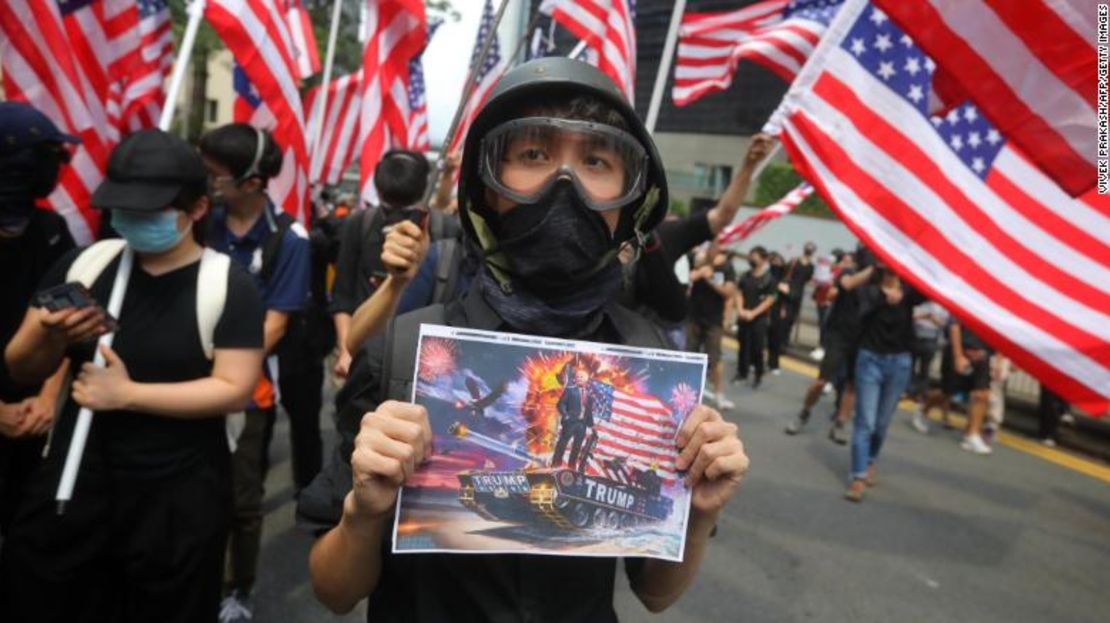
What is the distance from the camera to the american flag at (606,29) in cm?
485

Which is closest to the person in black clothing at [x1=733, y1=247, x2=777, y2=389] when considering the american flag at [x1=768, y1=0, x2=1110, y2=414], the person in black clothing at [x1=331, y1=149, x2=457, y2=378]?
the american flag at [x1=768, y1=0, x2=1110, y2=414]

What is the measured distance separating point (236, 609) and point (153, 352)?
1773 mm

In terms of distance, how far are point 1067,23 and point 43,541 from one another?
3.22 meters

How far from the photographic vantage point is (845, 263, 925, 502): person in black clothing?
6.02 m

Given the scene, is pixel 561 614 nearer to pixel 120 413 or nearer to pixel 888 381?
pixel 120 413

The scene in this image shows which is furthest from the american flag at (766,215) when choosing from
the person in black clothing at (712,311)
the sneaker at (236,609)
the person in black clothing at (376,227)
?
the sneaker at (236,609)

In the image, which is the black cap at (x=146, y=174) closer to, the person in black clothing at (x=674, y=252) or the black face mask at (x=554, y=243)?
the black face mask at (x=554, y=243)

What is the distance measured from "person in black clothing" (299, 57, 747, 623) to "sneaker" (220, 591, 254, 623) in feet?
7.88

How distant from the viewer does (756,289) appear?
10.0 m

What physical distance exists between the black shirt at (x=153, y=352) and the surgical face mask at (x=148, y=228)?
111 mm

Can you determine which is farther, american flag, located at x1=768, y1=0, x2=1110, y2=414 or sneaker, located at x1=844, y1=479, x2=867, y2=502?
sneaker, located at x1=844, y1=479, x2=867, y2=502

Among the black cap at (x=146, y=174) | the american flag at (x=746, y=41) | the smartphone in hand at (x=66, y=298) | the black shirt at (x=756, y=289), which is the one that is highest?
the american flag at (x=746, y=41)

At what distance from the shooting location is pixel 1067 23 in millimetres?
1955

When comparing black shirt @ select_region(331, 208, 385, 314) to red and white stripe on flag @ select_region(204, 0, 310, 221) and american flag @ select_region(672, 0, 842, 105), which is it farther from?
american flag @ select_region(672, 0, 842, 105)
